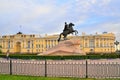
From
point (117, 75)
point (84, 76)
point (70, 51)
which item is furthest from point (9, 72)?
point (70, 51)

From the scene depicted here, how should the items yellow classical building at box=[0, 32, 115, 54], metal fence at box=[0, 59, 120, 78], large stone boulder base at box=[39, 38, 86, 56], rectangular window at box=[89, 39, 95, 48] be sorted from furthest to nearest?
rectangular window at box=[89, 39, 95, 48] → yellow classical building at box=[0, 32, 115, 54] → large stone boulder base at box=[39, 38, 86, 56] → metal fence at box=[0, 59, 120, 78]

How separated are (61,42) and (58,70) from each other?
73.4ft

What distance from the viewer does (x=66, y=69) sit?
16.7 m

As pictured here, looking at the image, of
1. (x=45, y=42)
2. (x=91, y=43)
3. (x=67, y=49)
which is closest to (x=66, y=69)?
(x=67, y=49)

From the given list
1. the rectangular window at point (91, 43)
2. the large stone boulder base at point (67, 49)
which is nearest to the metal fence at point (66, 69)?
the large stone boulder base at point (67, 49)

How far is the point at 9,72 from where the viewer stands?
17781 millimetres

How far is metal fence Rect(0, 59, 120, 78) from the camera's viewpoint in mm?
16047

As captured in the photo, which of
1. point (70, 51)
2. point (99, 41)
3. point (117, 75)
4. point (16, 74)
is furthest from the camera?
point (99, 41)

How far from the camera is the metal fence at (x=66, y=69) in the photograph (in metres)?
16.0

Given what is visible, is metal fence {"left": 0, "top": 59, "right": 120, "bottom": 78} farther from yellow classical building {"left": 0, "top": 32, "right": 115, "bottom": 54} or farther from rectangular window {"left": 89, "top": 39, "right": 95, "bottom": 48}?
rectangular window {"left": 89, "top": 39, "right": 95, "bottom": 48}

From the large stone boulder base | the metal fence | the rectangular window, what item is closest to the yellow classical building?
the rectangular window

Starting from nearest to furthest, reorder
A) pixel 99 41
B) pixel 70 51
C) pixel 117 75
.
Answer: pixel 117 75, pixel 70 51, pixel 99 41

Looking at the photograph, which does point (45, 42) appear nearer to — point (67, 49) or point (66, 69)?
point (67, 49)

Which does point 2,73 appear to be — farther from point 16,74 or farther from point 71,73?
point 71,73
